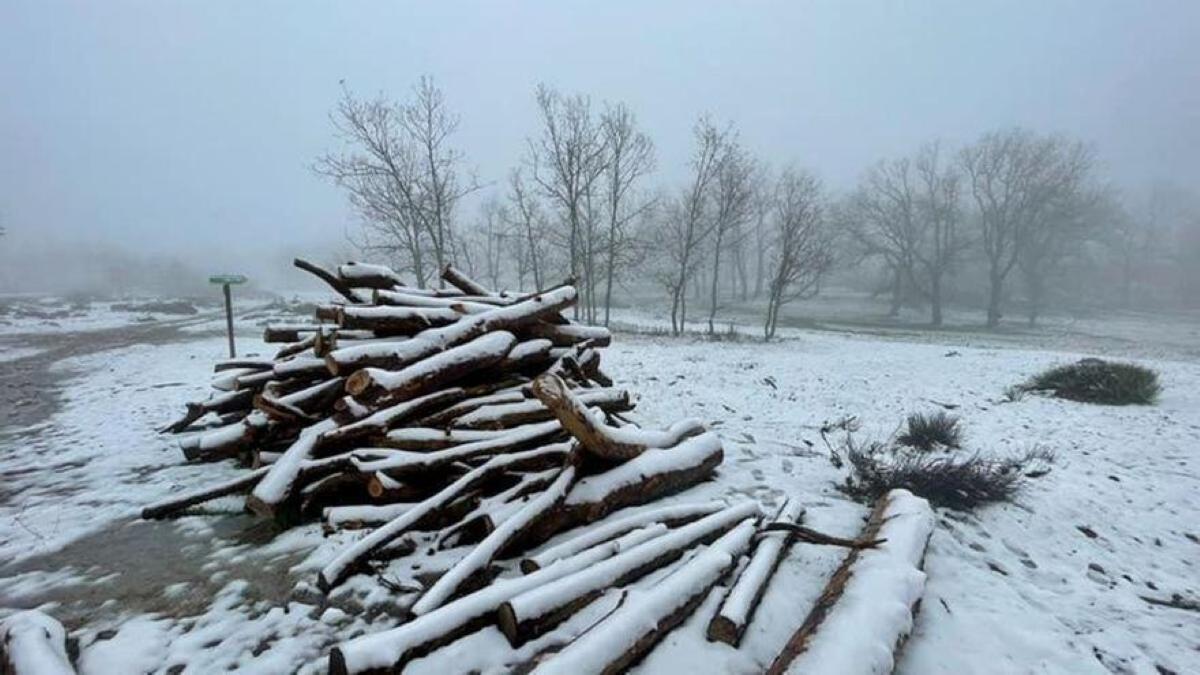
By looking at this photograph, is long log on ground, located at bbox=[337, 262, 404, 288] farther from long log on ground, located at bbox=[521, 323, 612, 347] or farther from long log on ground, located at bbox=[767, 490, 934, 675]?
long log on ground, located at bbox=[767, 490, 934, 675]

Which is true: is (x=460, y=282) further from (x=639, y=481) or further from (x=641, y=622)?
(x=641, y=622)

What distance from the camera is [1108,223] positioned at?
4406cm

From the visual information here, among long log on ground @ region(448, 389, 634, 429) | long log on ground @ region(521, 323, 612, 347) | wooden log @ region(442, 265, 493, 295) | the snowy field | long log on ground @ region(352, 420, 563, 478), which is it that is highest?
wooden log @ region(442, 265, 493, 295)

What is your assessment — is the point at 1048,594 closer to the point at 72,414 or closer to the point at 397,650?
the point at 397,650

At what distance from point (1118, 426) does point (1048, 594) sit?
22.1ft

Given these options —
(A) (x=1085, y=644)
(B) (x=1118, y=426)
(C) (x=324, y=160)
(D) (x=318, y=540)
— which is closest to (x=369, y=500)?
(D) (x=318, y=540)

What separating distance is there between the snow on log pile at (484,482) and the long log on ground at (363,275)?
0.06 feet

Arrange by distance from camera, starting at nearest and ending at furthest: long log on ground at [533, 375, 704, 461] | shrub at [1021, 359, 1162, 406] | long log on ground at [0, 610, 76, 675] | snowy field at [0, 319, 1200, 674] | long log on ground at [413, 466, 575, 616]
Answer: long log on ground at [0, 610, 76, 675] → snowy field at [0, 319, 1200, 674] → long log on ground at [413, 466, 575, 616] → long log on ground at [533, 375, 704, 461] → shrub at [1021, 359, 1162, 406]

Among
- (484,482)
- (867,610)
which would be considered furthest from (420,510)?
(867,610)

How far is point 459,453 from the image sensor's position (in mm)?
4531

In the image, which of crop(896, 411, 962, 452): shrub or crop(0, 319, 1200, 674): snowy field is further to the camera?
crop(896, 411, 962, 452): shrub

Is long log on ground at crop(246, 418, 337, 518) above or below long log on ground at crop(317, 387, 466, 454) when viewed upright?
below

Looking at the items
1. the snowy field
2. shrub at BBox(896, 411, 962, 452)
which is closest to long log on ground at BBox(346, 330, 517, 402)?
the snowy field

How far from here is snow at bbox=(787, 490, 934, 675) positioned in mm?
2531
